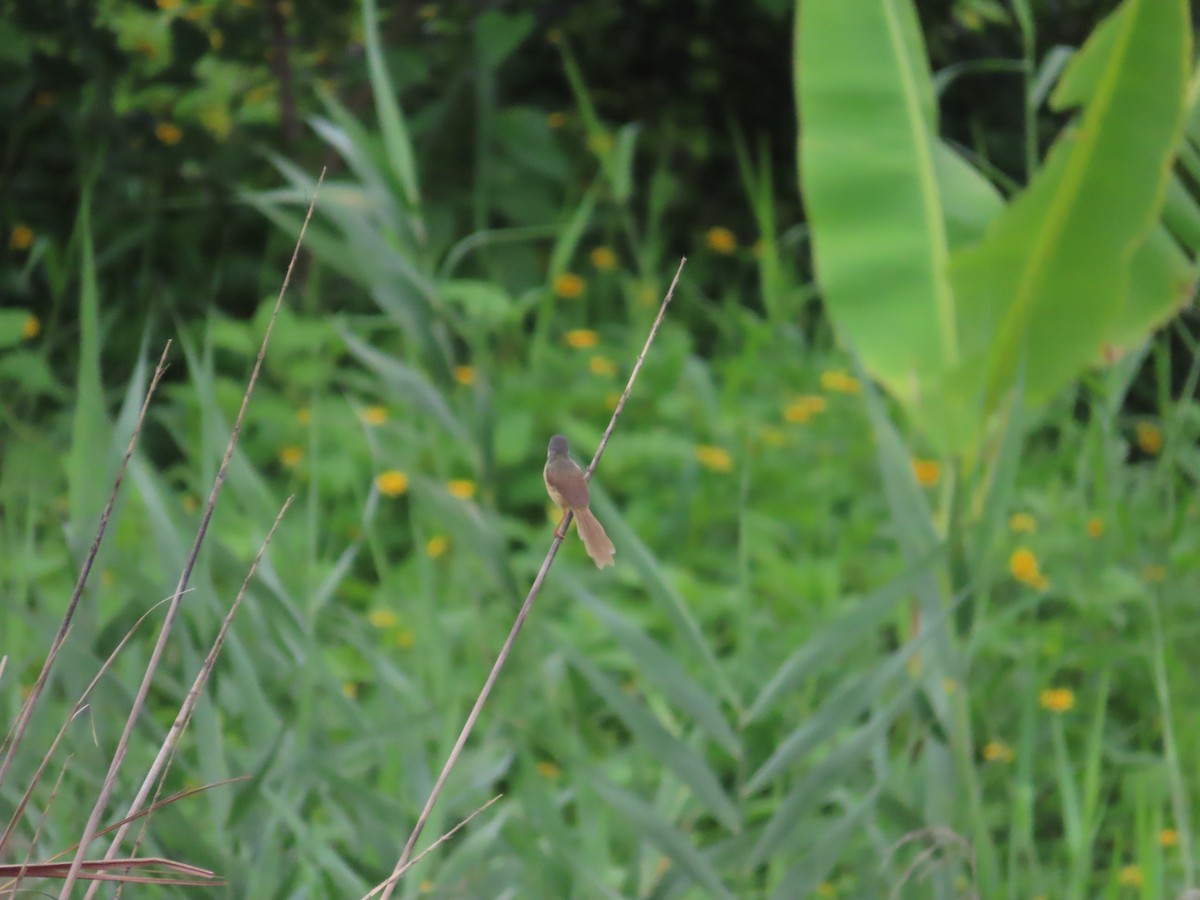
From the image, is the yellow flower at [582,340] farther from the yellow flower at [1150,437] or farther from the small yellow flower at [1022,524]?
the yellow flower at [1150,437]

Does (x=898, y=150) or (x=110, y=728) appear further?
(x=898, y=150)

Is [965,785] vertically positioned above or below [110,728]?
below

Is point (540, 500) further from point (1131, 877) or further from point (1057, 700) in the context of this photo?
point (1131, 877)

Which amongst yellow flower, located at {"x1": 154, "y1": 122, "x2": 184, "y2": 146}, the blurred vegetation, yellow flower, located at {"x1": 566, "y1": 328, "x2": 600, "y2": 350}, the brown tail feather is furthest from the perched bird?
yellow flower, located at {"x1": 154, "y1": 122, "x2": 184, "y2": 146}

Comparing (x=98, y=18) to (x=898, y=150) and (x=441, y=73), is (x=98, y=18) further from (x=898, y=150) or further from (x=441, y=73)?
(x=898, y=150)

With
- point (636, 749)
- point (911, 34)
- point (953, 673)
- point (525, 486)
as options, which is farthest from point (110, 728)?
point (911, 34)

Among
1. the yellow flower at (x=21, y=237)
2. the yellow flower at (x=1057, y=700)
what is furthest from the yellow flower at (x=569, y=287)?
the yellow flower at (x=1057, y=700)
